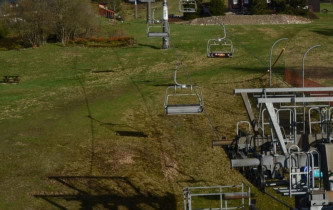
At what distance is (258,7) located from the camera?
279ft

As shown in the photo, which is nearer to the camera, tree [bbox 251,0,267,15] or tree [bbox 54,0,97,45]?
tree [bbox 54,0,97,45]

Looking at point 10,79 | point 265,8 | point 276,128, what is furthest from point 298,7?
point 276,128

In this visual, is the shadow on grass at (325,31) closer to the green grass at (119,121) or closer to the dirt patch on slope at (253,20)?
the green grass at (119,121)

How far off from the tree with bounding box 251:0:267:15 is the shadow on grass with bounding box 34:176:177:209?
60.8 m

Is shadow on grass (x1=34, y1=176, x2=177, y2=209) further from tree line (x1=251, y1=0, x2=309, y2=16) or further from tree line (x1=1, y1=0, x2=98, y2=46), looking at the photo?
tree line (x1=251, y1=0, x2=309, y2=16)

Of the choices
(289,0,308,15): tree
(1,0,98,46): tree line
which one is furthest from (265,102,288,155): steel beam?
(289,0,308,15): tree

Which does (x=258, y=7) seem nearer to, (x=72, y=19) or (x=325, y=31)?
(x=325, y=31)

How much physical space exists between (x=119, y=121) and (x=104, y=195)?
446 inches

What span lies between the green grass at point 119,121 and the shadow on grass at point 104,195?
51 millimetres

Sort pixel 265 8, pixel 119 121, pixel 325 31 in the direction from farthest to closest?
pixel 265 8 → pixel 325 31 → pixel 119 121

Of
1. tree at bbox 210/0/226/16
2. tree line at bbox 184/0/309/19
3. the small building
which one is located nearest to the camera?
tree line at bbox 184/0/309/19

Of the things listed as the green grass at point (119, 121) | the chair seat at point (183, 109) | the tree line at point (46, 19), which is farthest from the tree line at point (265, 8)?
the chair seat at point (183, 109)

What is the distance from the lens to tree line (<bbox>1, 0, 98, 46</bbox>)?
205 ft

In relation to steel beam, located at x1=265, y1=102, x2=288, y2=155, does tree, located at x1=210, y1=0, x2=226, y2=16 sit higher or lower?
higher
